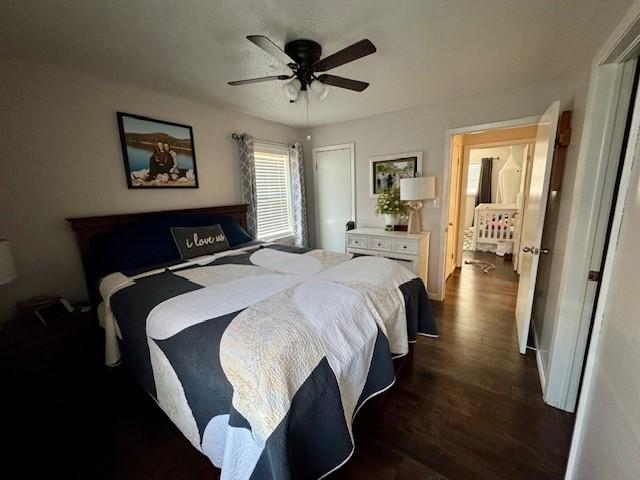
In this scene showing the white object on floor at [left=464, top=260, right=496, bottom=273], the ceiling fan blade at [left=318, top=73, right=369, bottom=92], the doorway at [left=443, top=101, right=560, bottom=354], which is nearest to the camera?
the ceiling fan blade at [left=318, top=73, right=369, bottom=92]

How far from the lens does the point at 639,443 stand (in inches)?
25.7

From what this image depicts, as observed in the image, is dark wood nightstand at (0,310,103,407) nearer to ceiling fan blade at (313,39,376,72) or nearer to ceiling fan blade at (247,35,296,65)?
ceiling fan blade at (247,35,296,65)

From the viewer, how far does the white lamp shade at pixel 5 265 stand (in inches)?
61.2

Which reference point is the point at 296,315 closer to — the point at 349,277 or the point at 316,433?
the point at 316,433

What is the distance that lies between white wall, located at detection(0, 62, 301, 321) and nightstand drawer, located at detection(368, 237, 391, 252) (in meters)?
2.55

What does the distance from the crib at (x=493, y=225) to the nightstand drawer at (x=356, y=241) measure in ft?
11.2

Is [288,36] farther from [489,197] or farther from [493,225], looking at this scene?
[489,197]

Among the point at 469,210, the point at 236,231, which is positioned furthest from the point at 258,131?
the point at 469,210

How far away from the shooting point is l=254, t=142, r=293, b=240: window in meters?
3.67

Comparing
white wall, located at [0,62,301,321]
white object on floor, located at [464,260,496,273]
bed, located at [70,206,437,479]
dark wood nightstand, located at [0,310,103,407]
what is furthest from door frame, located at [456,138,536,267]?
dark wood nightstand, located at [0,310,103,407]

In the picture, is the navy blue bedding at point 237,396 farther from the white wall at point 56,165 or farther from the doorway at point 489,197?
the doorway at point 489,197

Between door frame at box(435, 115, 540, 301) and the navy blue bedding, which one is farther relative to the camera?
door frame at box(435, 115, 540, 301)

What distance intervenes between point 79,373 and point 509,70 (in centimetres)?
412

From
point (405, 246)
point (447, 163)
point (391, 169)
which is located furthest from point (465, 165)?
point (405, 246)
